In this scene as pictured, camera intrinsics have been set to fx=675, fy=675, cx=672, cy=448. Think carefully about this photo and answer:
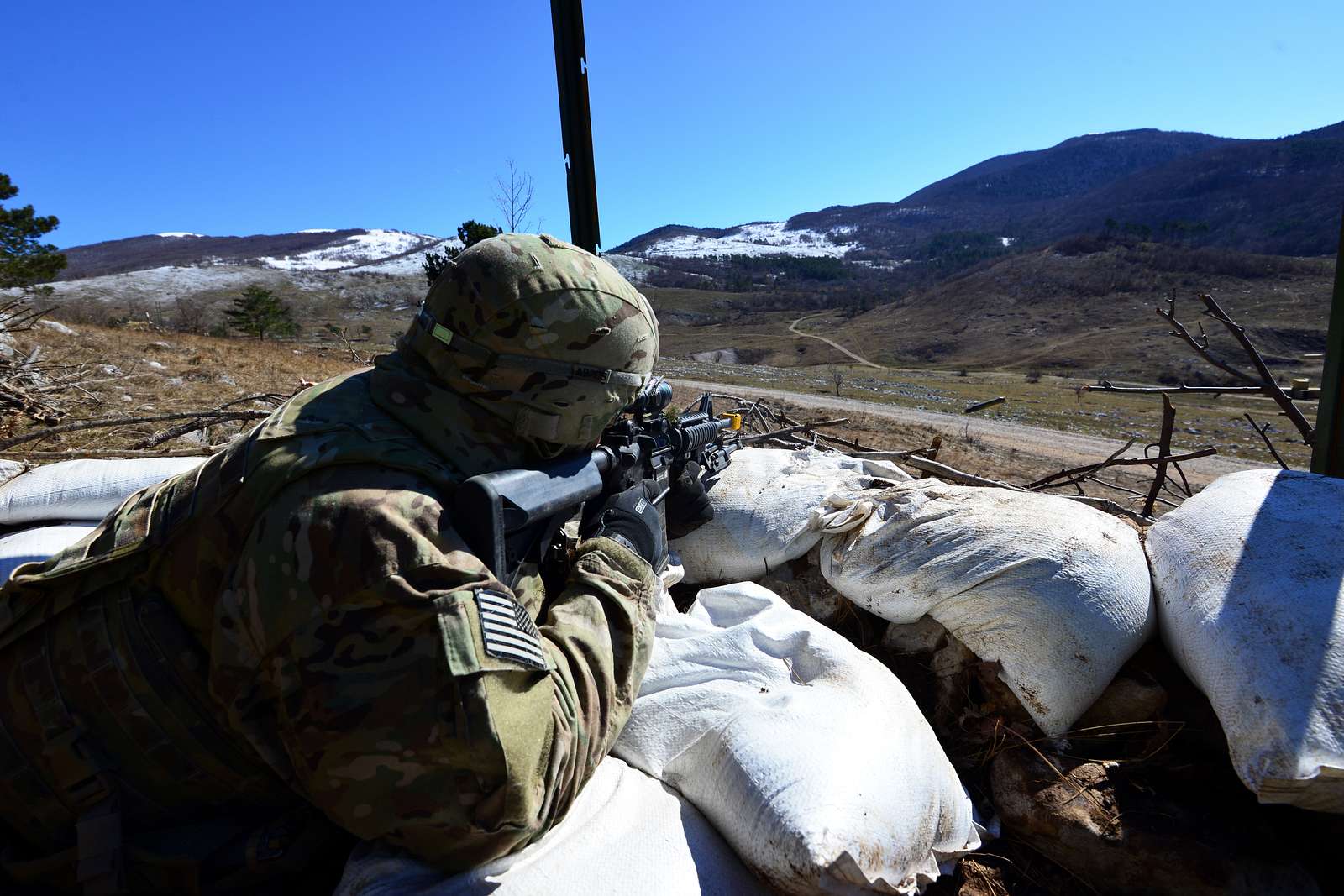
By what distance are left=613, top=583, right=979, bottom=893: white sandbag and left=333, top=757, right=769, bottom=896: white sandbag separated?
8cm

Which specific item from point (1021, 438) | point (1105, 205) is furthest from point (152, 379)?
point (1105, 205)

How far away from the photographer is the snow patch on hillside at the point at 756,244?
127062 millimetres

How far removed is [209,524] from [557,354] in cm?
86

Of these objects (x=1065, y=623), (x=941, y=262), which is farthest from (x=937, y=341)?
(x=941, y=262)

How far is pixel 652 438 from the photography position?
8.79 ft

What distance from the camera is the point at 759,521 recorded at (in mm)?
3100

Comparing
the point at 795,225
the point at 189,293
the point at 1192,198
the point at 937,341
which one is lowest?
the point at 937,341

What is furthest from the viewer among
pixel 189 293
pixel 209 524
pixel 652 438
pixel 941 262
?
pixel 941 262

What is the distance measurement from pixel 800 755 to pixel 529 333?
1.31 metres

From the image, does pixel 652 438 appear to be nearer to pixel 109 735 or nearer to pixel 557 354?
pixel 557 354

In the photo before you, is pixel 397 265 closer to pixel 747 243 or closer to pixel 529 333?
pixel 747 243

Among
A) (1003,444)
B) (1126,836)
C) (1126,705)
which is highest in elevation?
(1126,705)

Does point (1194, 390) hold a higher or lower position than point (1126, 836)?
higher

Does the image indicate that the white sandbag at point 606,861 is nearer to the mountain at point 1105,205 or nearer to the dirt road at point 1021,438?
the dirt road at point 1021,438
